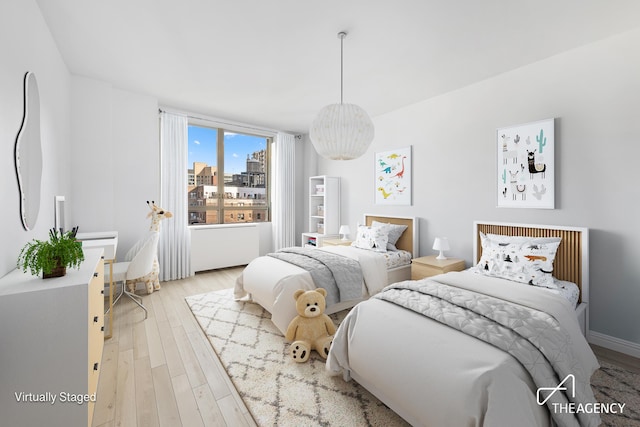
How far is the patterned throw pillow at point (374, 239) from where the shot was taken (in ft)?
12.9

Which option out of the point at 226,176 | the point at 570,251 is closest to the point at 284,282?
the point at 570,251

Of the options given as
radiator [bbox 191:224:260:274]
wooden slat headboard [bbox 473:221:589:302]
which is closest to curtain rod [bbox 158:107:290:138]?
radiator [bbox 191:224:260:274]

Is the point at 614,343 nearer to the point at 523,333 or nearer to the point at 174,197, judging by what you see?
the point at 523,333

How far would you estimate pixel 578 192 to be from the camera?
8.64 feet

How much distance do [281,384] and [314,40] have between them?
2.84 meters

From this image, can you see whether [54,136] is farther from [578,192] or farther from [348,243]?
[578,192]

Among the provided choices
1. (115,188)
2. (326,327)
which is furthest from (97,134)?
(326,327)

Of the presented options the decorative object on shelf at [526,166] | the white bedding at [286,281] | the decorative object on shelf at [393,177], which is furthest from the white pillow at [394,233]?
the decorative object on shelf at [526,166]

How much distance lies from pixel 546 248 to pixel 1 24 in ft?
13.7

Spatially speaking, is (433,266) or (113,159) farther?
(113,159)

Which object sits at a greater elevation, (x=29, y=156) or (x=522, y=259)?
(x=29, y=156)

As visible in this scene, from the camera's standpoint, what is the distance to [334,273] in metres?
2.94

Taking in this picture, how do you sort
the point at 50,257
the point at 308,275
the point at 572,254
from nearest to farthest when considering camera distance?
the point at 50,257 < the point at 572,254 < the point at 308,275

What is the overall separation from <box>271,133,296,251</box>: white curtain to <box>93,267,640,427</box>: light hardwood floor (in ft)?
8.91
